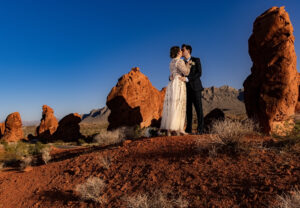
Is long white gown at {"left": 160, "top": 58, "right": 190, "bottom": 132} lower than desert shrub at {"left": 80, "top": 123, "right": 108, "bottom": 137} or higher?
higher

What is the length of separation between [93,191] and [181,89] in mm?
3156

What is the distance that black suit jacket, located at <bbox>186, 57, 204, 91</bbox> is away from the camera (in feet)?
17.1

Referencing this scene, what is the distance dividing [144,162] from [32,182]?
2.92 meters

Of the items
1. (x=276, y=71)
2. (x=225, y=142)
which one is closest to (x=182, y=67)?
(x=225, y=142)

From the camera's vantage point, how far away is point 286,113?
794cm

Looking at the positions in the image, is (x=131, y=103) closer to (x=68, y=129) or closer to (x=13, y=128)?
(x=68, y=129)

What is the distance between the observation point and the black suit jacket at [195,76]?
5.20 m

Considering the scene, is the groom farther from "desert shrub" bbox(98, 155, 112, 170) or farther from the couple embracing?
"desert shrub" bbox(98, 155, 112, 170)

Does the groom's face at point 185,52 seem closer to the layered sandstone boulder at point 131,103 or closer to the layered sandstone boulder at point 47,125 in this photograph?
the layered sandstone boulder at point 131,103

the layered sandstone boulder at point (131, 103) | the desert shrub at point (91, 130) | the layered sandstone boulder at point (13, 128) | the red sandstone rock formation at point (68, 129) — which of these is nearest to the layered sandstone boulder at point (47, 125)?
the red sandstone rock formation at point (68, 129)

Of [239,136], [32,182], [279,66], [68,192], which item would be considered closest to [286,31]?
[279,66]

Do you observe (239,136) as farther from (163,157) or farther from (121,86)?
(121,86)

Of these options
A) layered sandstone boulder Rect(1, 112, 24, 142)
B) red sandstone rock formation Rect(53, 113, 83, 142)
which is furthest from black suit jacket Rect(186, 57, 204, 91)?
layered sandstone boulder Rect(1, 112, 24, 142)

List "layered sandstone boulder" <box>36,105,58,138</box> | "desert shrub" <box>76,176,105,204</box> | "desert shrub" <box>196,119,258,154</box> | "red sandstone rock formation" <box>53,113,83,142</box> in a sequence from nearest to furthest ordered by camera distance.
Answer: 1. "desert shrub" <box>76,176,105,204</box>
2. "desert shrub" <box>196,119,258,154</box>
3. "red sandstone rock formation" <box>53,113,83,142</box>
4. "layered sandstone boulder" <box>36,105,58,138</box>
